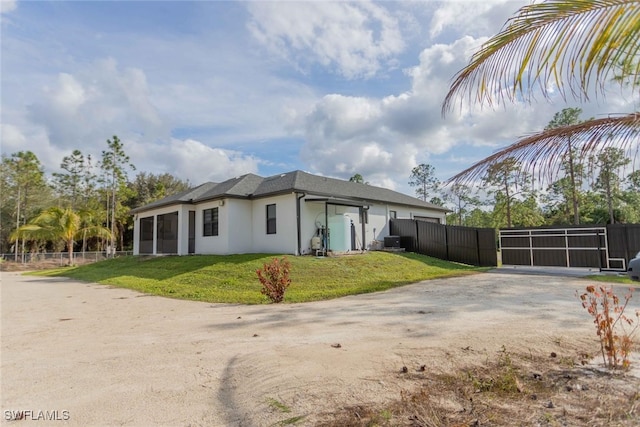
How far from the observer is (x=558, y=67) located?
8.14 feet

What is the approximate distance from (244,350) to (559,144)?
13.7 ft

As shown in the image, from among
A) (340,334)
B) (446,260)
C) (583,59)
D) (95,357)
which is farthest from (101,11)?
(446,260)

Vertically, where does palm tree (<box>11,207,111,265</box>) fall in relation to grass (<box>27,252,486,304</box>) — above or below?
above

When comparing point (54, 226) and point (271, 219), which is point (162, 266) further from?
point (54, 226)

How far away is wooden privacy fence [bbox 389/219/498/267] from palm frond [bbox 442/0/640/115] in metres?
15.9

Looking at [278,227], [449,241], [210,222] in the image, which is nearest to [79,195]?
[210,222]

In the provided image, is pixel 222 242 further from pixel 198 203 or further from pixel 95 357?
pixel 95 357

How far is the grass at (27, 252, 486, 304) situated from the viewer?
10.1 meters

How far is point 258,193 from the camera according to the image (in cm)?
1678

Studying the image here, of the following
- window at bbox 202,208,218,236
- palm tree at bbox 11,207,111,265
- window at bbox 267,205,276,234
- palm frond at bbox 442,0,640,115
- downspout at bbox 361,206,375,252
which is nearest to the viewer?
palm frond at bbox 442,0,640,115

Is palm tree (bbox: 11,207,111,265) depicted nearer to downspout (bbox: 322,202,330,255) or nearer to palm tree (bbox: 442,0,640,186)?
downspout (bbox: 322,202,330,255)

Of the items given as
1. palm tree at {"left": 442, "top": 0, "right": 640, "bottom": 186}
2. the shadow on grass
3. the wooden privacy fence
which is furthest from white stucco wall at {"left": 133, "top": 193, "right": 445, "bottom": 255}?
palm tree at {"left": 442, "top": 0, "right": 640, "bottom": 186}

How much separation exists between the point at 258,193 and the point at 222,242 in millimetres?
2918

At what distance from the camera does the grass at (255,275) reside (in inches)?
397
